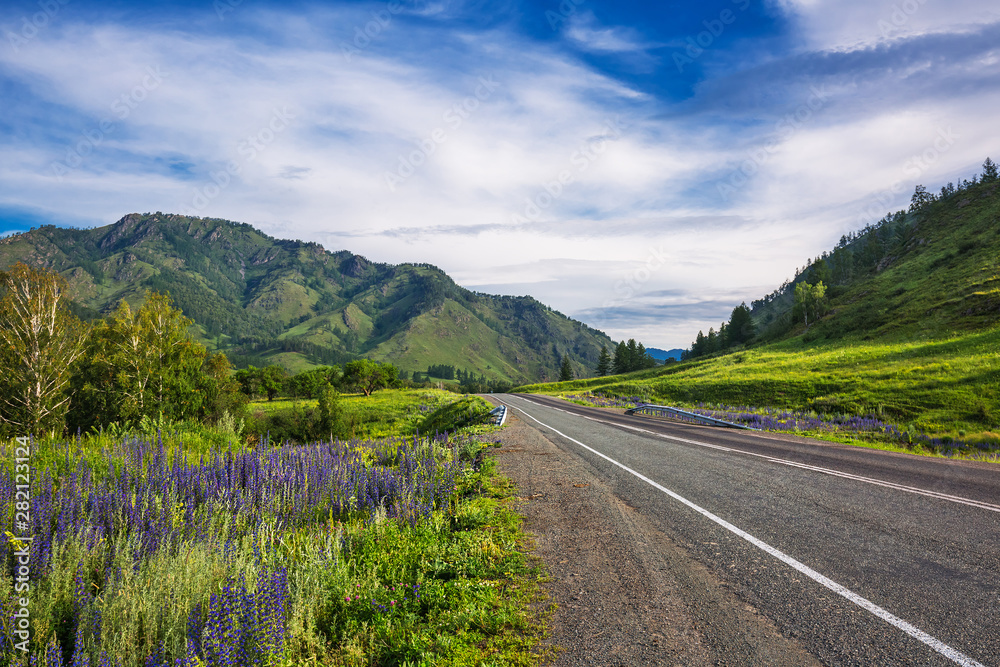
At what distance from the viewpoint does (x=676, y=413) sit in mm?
27625

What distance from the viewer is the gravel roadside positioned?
3.38 metres

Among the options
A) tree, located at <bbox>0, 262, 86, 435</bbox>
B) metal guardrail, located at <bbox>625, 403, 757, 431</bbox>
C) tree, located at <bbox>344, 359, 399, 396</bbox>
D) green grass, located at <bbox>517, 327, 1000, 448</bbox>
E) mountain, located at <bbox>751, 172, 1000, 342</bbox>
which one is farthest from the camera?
tree, located at <bbox>344, 359, 399, 396</bbox>

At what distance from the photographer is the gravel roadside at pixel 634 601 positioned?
3.38 meters

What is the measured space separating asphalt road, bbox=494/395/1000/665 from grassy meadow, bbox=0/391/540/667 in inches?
97.7

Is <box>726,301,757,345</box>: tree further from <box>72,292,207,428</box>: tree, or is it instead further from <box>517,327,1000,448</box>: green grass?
<box>72,292,207,428</box>: tree

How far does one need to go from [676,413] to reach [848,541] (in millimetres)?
23292

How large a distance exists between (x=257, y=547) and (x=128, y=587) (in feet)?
5.56

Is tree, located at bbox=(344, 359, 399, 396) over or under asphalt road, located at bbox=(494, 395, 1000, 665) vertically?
under

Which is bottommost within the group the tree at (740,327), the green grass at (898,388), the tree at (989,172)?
the green grass at (898,388)

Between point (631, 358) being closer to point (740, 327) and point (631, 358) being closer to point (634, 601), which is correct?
point (740, 327)

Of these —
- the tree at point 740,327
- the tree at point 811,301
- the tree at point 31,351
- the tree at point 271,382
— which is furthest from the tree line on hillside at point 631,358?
the tree at point 31,351

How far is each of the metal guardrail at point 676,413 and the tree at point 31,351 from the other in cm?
2832

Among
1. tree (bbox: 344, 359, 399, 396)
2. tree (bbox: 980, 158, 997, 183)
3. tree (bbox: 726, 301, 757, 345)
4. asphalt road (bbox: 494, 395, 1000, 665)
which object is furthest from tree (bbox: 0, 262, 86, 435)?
tree (bbox: 980, 158, 997, 183)

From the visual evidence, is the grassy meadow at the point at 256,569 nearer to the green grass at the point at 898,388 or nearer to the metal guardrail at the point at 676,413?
the metal guardrail at the point at 676,413
